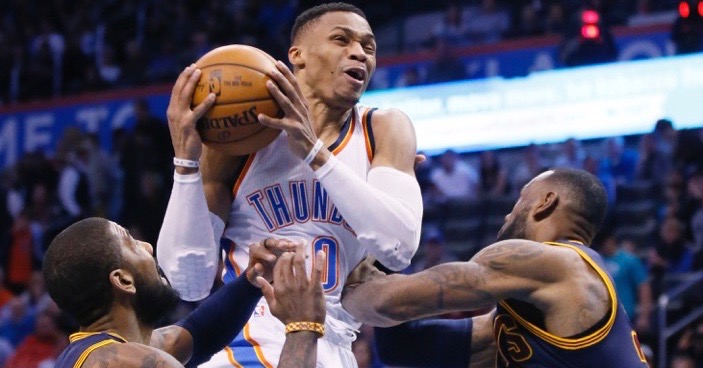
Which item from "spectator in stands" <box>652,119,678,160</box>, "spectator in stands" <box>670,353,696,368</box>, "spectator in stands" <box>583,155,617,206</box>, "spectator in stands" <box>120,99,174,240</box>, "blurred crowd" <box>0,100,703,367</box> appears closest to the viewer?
"spectator in stands" <box>670,353,696,368</box>

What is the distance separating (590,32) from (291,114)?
907cm

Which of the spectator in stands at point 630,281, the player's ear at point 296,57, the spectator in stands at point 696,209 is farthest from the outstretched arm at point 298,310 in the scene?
the spectator in stands at point 696,209

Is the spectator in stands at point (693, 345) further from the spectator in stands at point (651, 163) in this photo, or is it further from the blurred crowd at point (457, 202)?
the spectator in stands at point (651, 163)

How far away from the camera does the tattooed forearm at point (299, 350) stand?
12.7 feet

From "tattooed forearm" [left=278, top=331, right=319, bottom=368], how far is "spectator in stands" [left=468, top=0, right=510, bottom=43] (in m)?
11.0

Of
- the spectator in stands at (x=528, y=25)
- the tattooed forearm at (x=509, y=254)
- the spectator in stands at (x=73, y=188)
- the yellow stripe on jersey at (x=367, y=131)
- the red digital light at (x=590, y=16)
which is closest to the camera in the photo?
the tattooed forearm at (x=509, y=254)

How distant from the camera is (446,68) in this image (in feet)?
46.6

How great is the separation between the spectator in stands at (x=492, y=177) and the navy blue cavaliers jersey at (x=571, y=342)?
25.4 feet

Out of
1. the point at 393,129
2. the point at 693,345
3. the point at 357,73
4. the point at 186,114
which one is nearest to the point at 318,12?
the point at 357,73

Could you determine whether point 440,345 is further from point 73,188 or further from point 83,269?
point 73,188

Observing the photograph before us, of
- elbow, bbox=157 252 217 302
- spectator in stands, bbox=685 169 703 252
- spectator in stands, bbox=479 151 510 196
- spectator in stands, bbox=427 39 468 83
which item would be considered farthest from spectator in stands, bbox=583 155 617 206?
elbow, bbox=157 252 217 302

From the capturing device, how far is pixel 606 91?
45.0ft

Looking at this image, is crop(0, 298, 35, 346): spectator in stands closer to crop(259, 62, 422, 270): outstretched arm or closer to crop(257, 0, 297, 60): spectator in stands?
crop(257, 0, 297, 60): spectator in stands

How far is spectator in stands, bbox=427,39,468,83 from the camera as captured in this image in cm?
1413
